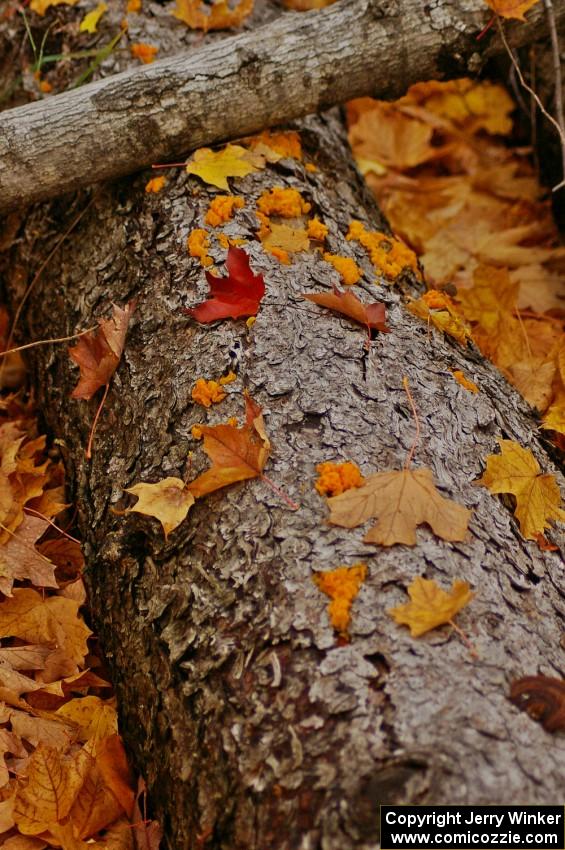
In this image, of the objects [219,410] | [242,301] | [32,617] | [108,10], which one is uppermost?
[108,10]

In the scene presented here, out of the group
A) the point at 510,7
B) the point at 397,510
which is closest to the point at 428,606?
the point at 397,510

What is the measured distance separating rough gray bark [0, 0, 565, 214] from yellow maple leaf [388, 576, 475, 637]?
175 centimetres

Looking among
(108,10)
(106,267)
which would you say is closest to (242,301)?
(106,267)

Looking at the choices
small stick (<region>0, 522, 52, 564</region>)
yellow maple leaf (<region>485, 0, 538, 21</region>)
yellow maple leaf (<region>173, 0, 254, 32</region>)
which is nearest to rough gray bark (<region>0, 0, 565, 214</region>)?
yellow maple leaf (<region>485, 0, 538, 21</region>)

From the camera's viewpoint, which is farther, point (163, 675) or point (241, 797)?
point (163, 675)

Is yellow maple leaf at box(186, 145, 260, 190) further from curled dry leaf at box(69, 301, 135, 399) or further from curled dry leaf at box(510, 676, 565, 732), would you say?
curled dry leaf at box(510, 676, 565, 732)

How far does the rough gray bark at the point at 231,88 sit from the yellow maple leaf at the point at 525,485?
4.77 ft

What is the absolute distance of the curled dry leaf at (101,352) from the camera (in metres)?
2.37

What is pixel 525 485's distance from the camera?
2.03 meters

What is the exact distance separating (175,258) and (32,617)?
117 cm

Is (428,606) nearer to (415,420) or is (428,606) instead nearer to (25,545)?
(415,420)

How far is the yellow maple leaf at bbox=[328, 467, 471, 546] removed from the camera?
1.77 metres

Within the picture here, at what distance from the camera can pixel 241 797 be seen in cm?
159

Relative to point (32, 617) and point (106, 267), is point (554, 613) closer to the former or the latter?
point (32, 617)
